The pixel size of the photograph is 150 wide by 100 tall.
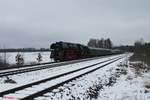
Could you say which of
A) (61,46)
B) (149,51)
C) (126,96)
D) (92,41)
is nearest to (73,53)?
(61,46)

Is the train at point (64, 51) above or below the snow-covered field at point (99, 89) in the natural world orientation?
above

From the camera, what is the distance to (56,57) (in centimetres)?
3784

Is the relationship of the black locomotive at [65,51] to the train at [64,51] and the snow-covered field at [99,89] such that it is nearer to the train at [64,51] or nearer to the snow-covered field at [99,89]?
the train at [64,51]

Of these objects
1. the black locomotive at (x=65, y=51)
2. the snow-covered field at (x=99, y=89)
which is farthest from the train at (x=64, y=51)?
the snow-covered field at (x=99, y=89)

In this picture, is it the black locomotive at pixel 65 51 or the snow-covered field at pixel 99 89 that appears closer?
the snow-covered field at pixel 99 89

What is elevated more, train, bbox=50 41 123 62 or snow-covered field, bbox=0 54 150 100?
train, bbox=50 41 123 62

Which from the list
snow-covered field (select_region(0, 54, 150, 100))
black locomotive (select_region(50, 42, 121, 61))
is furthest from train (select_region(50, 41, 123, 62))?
snow-covered field (select_region(0, 54, 150, 100))

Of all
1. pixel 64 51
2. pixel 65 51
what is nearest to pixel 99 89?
pixel 64 51

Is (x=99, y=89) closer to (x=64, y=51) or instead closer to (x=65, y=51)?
(x=64, y=51)

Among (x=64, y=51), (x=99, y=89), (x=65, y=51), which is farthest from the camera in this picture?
(x=65, y=51)

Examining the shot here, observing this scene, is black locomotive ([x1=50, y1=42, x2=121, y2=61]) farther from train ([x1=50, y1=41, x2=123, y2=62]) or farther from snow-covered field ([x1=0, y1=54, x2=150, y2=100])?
snow-covered field ([x1=0, y1=54, x2=150, y2=100])

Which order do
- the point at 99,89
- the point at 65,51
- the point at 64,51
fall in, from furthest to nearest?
the point at 65,51 < the point at 64,51 < the point at 99,89

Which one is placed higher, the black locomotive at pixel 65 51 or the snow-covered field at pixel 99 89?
the black locomotive at pixel 65 51

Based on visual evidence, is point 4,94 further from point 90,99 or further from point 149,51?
point 149,51
